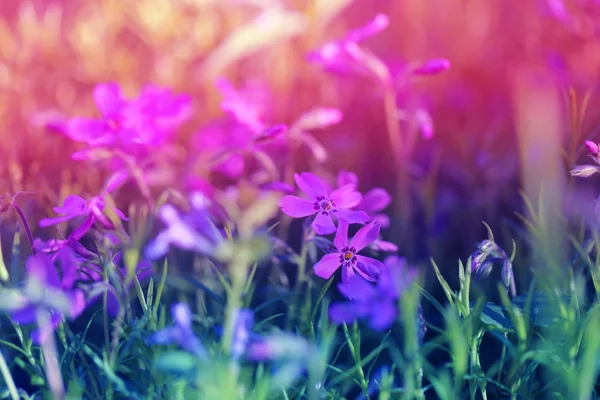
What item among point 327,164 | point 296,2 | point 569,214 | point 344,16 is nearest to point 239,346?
point 569,214

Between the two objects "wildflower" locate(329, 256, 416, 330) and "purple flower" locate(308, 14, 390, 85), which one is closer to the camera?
"wildflower" locate(329, 256, 416, 330)

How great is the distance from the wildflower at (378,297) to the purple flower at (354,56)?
1.82 ft

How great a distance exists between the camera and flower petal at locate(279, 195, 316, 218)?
96cm

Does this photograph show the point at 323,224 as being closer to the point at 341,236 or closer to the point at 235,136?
the point at 341,236

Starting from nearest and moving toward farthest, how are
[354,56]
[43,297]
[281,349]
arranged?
[281,349]
[43,297]
[354,56]

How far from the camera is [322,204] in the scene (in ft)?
3.33

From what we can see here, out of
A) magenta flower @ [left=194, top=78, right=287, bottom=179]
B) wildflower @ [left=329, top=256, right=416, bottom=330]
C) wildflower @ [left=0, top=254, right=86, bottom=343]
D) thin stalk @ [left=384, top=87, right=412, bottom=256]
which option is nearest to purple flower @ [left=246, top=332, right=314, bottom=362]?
wildflower @ [left=329, top=256, right=416, bottom=330]

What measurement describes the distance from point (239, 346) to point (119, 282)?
0.74ft

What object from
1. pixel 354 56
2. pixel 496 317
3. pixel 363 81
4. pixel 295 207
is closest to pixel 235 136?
pixel 354 56

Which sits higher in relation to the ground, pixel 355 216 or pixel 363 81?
pixel 355 216

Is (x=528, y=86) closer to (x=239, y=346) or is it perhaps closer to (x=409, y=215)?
(x=409, y=215)

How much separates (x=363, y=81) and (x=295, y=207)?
5.69 feet

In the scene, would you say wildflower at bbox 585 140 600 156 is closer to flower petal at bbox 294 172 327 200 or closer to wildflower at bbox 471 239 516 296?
wildflower at bbox 471 239 516 296

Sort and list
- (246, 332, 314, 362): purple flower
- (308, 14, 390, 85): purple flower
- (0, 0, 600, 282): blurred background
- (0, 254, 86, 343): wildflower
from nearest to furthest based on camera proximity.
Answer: (246, 332, 314, 362): purple flower → (0, 254, 86, 343): wildflower → (308, 14, 390, 85): purple flower → (0, 0, 600, 282): blurred background
